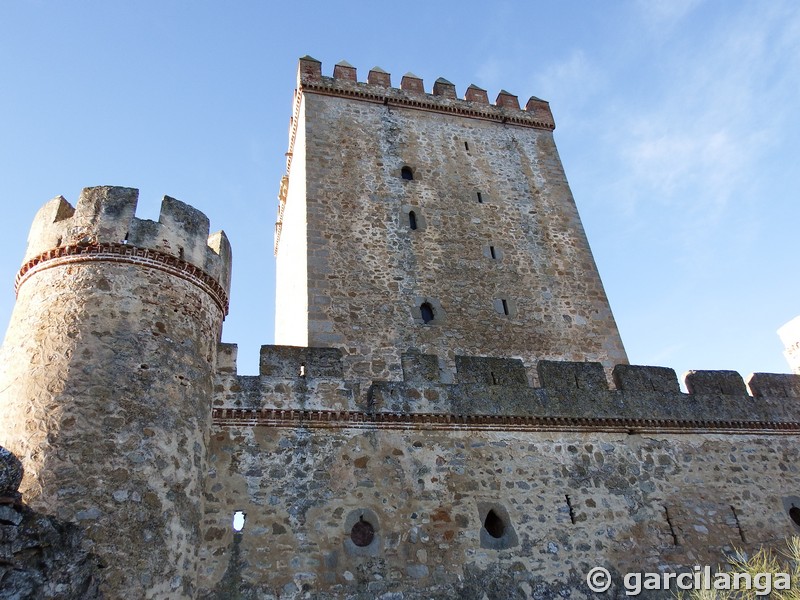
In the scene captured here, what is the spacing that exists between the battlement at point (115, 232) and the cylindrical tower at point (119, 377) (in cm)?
2

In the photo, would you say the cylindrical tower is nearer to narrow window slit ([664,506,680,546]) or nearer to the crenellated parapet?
the crenellated parapet

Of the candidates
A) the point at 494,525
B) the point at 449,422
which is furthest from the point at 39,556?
the point at 494,525

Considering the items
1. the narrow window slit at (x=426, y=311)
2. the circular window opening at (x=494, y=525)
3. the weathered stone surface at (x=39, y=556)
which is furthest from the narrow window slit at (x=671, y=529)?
the weathered stone surface at (x=39, y=556)

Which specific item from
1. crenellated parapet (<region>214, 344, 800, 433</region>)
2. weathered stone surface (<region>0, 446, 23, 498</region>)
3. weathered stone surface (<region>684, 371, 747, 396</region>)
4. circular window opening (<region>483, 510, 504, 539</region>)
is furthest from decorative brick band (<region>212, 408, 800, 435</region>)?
weathered stone surface (<region>0, 446, 23, 498</region>)

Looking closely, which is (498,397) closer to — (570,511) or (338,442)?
(570,511)

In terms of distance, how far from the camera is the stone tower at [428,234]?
37.7ft

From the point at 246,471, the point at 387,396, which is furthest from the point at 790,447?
the point at 246,471

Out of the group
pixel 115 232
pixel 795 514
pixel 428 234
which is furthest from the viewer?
pixel 428 234

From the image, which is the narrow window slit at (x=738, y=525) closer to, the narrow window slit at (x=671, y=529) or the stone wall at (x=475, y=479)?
the stone wall at (x=475, y=479)

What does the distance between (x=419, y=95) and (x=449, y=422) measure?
9.41m

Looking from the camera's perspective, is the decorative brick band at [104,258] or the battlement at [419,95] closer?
the decorative brick band at [104,258]

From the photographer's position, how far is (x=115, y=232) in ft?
24.1

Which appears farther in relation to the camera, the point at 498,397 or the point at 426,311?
the point at 426,311

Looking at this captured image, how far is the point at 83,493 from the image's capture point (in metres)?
5.88
